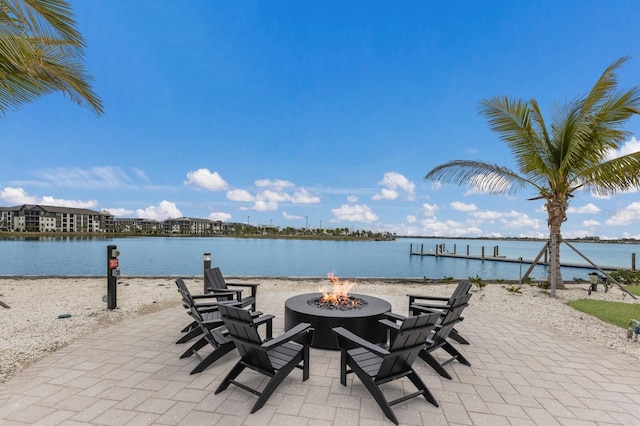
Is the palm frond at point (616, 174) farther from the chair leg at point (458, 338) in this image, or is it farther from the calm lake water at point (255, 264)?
the chair leg at point (458, 338)

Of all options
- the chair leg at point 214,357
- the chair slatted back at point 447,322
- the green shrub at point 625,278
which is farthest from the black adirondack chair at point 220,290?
the green shrub at point 625,278

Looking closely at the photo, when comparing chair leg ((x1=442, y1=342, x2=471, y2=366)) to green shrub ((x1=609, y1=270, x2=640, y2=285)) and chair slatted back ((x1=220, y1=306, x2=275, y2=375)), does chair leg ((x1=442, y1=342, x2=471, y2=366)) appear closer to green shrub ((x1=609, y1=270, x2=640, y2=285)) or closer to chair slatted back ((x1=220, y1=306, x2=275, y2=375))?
chair slatted back ((x1=220, y1=306, x2=275, y2=375))

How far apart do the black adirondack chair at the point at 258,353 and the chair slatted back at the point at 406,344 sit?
0.92 metres

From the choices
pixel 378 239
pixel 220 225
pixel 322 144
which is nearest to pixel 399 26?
pixel 322 144

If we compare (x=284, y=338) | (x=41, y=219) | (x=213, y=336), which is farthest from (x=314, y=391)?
(x=41, y=219)

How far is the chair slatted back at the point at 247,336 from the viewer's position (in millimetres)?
2730

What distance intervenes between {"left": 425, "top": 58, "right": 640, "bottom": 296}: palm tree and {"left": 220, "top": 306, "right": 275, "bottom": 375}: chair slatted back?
893 cm

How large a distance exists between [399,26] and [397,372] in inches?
585

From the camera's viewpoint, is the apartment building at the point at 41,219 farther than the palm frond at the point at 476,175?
Yes

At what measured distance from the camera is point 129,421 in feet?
8.01

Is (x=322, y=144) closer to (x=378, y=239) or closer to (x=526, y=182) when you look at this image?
(x=526, y=182)

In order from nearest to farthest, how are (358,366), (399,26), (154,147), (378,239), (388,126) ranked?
(358,366)
(399,26)
(388,126)
(154,147)
(378,239)

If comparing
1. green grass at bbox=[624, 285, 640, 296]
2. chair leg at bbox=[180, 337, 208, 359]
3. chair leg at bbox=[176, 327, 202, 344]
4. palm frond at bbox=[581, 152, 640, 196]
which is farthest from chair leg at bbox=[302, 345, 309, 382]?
green grass at bbox=[624, 285, 640, 296]

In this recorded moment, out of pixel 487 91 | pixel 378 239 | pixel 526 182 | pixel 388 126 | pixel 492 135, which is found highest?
pixel 388 126
